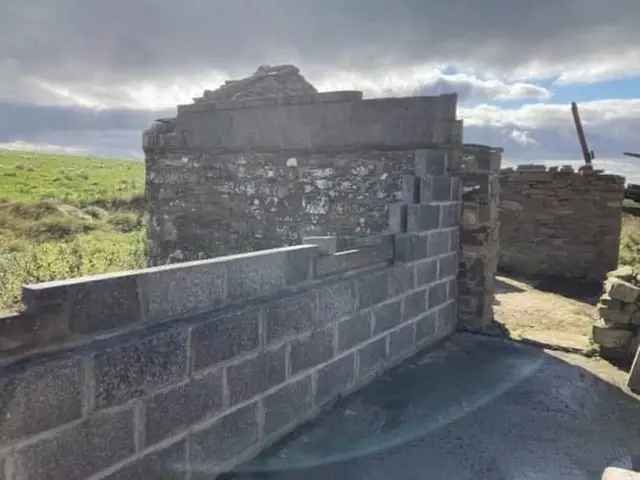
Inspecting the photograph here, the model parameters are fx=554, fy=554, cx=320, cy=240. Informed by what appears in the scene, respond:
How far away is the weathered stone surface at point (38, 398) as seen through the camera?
7.32 ft

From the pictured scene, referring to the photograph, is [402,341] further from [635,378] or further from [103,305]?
[103,305]

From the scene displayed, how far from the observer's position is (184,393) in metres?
3.05

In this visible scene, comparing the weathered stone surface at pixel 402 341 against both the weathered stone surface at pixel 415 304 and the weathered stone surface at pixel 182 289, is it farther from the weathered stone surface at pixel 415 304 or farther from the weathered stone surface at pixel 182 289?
the weathered stone surface at pixel 182 289

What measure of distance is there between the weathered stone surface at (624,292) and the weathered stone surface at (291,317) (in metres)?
3.82

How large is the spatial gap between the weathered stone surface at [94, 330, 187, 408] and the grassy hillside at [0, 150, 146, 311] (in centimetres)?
84

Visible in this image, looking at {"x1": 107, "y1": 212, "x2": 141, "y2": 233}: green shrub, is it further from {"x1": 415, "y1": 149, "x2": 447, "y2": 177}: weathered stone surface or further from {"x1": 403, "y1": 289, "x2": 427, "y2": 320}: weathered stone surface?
{"x1": 403, "y1": 289, "x2": 427, "y2": 320}: weathered stone surface

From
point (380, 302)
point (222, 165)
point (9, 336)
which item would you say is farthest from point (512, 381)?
point (222, 165)

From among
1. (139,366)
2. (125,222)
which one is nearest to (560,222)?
(139,366)

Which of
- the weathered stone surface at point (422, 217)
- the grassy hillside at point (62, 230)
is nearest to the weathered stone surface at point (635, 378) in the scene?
the weathered stone surface at point (422, 217)

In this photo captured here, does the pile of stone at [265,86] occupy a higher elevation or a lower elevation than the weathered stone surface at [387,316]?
higher

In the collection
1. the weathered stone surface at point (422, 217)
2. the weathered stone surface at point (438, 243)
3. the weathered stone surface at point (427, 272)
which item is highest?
the weathered stone surface at point (422, 217)

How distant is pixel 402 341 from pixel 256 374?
2331 millimetres

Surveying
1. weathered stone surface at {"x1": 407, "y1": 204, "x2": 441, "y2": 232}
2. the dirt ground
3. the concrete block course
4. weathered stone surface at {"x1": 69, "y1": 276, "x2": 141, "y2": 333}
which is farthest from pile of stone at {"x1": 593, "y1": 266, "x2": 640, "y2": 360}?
weathered stone surface at {"x1": 69, "y1": 276, "x2": 141, "y2": 333}

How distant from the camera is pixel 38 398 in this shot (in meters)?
2.34
